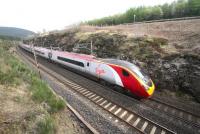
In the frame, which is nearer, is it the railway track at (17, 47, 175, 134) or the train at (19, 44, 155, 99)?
the railway track at (17, 47, 175, 134)

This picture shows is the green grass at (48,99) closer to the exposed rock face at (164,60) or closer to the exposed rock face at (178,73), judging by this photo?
the exposed rock face at (164,60)

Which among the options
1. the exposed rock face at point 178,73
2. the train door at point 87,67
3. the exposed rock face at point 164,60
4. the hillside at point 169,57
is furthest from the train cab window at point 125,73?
the train door at point 87,67

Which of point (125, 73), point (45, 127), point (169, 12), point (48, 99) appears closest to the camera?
point (45, 127)

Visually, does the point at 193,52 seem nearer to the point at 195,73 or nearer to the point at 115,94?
the point at 195,73

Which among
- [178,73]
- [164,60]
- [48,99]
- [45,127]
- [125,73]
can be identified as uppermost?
[164,60]

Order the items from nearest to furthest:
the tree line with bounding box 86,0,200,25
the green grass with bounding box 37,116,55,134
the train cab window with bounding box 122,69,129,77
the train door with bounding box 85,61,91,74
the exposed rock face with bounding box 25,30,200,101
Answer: the green grass with bounding box 37,116,55,134 < the train cab window with bounding box 122,69,129,77 < the exposed rock face with bounding box 25,30,200,101 < the train door with bounding box 85,61,91,74 < the tree line with bounding box 86,0,200,25

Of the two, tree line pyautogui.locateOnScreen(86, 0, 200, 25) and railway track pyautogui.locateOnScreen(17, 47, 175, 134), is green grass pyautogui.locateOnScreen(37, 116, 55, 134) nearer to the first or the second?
railway track pyautogui.locateOnScreen(17, 47, 175, 134)

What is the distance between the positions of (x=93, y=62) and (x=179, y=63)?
8118 mm

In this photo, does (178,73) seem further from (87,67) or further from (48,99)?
(48,99)

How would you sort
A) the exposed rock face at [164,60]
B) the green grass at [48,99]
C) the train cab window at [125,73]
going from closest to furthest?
the green grass at [48,99] < the train cab window at [125,73] < the exposed rock face at [164,60]

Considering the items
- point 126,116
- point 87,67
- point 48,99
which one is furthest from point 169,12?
point 48,99

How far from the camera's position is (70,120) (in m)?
9.66

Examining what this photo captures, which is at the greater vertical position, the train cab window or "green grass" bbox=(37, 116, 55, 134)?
the train cab window

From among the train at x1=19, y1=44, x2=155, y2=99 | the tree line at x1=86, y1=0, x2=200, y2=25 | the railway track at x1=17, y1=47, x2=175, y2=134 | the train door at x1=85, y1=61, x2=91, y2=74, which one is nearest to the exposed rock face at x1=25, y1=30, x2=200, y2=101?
the train at x1=19, y1=44, x2=155, y2=99
